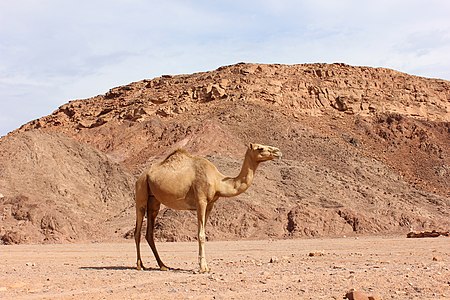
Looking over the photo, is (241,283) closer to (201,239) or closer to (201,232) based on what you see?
(201,239)

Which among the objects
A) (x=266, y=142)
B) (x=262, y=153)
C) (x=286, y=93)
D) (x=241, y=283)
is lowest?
(x=241, y=283)

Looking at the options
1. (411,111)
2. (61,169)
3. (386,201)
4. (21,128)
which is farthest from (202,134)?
(21,128)

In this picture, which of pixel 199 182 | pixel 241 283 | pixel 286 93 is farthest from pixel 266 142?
pixel 241 283

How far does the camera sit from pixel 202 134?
60938 mm

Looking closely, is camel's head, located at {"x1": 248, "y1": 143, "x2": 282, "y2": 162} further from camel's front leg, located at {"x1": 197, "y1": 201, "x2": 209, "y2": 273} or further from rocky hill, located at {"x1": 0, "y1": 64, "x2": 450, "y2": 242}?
rocky hill, located at {"x1": 0, "y1": 64, "x2": 450, "y2": 242}

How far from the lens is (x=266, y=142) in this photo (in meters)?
61.4

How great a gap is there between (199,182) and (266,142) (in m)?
46.0

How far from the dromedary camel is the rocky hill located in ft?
73.5

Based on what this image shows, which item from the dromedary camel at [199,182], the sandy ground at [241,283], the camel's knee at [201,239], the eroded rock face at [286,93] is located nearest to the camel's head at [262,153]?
the dromedary camel at [199,182]

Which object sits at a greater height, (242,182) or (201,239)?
(242,182)

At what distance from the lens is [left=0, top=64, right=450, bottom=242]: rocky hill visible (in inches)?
1647

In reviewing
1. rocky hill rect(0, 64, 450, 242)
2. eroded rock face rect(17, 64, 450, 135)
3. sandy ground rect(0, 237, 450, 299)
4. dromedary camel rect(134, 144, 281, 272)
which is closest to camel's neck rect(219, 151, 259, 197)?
dromedary camel rect(134, 144, 281, 272)

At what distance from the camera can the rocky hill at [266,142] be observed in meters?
41.8

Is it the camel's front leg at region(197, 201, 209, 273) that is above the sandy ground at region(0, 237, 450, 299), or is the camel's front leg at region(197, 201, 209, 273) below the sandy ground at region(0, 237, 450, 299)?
Answer: above
